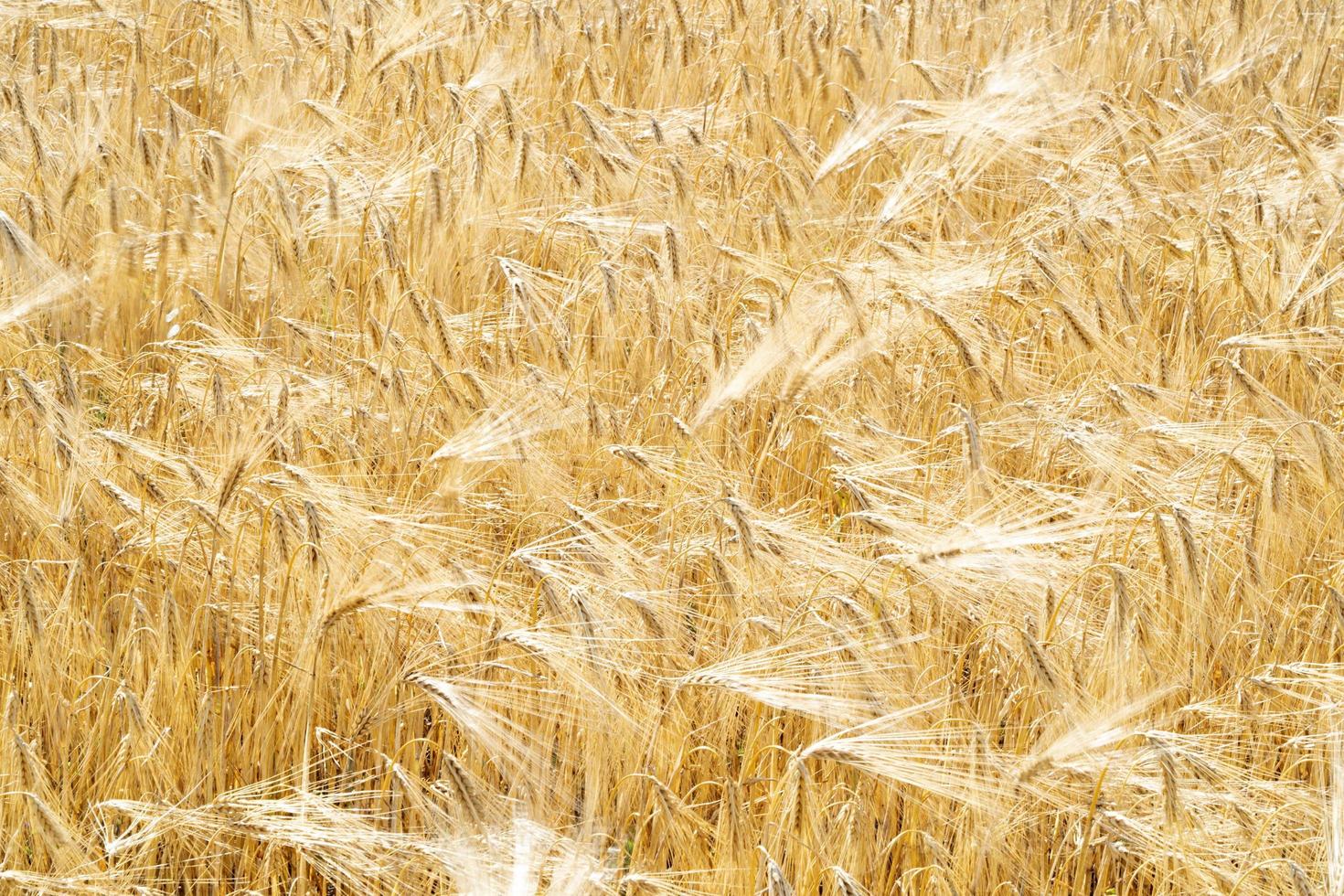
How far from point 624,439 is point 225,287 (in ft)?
3.92

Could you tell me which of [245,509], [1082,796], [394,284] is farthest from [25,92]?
[1082,796]

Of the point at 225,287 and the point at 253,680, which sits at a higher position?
the point at 225,287

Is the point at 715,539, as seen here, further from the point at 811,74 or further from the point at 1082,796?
the point at 811,74

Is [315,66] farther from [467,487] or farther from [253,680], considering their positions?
[253,680]

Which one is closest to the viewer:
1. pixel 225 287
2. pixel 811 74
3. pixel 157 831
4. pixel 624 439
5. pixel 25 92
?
pixel 157 831

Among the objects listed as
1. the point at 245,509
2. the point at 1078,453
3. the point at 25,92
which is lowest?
the point at 245,509

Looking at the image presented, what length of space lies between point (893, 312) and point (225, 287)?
4.75 feet

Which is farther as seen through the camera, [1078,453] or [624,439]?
[624,439]

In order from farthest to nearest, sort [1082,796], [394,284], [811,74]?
[811,74] → [394,284] → [1082,796]

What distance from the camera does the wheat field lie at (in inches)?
61.4

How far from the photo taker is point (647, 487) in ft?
7.32

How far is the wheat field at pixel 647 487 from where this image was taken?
1560 millimetres

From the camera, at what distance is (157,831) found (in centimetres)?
138

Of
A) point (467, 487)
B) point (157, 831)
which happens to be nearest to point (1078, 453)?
point (467, 487)
